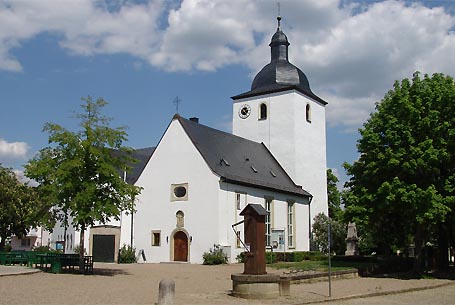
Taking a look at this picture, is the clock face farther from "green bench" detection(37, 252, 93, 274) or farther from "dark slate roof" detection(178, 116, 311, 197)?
"green bench" detection(37, 252, 93, 274)

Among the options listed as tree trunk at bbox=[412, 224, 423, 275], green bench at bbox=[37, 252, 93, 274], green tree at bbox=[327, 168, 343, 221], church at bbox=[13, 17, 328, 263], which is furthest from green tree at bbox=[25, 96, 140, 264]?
green tree at bbox=[327, 168, 343, 221]

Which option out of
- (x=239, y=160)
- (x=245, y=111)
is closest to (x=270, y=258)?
(x=239, y=160)

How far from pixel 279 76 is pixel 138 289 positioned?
109ft

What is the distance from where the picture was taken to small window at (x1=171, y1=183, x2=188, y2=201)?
118 ft

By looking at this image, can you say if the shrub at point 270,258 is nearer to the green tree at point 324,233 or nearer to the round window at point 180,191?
the round window at point 180,191

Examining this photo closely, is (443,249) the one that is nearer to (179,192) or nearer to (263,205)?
(263,205)

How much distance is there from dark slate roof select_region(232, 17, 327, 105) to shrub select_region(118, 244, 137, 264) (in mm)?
18016

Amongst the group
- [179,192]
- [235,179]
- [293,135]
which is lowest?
[179,192]

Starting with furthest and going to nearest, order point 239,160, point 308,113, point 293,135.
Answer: point 308,113, point 293,135, point 239,160


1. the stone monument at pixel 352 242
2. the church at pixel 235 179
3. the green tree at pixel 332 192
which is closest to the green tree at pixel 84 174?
the church at pixel 235 179

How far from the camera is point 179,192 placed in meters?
36.3

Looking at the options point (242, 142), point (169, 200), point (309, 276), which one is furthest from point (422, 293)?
point (242, 142)

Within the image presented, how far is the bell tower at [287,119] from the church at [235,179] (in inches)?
3.5

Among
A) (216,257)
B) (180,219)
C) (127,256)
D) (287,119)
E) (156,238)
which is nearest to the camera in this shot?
(216,257)
